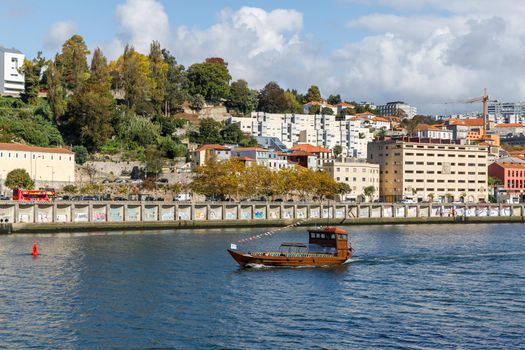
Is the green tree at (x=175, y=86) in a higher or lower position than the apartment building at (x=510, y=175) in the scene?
higher

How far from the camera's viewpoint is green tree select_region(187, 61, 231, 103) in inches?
6245

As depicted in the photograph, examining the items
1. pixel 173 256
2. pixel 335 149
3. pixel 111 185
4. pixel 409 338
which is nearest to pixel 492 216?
pixel 335 149

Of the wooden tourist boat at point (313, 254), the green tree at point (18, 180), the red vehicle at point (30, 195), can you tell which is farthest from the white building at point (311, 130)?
the wooden tourist boat at point (313, 254)

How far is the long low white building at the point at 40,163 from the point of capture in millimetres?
103688

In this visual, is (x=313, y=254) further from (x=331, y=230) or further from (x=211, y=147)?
(x=211, y=147)

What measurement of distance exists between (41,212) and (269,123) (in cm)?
8107

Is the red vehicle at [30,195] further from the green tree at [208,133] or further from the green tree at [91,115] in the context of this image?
the green tree at [208,133]

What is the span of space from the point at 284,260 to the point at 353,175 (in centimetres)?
8367

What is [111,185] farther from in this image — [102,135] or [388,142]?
[388,142]

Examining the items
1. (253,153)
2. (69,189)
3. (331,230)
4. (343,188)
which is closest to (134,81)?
(253,153)

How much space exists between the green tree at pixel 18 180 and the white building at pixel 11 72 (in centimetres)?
3613

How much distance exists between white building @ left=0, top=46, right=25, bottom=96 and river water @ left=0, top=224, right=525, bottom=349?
2688 inches

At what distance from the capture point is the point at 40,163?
107750 millimetres

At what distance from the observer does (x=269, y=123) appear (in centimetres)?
16225
